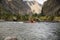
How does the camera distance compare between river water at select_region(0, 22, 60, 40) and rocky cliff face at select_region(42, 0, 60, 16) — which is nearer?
river water at select_region(0, 22, 60, 40)

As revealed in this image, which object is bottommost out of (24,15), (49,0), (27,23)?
(27,23)

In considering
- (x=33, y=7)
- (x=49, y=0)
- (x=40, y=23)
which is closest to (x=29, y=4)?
(x=33, y=7)

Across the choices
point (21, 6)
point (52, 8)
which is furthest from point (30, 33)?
point (52, 8)

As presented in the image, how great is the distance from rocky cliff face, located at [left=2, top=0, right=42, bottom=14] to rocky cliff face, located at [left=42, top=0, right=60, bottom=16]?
61 centimetres

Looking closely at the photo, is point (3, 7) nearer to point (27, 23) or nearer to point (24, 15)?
point (24, 15)

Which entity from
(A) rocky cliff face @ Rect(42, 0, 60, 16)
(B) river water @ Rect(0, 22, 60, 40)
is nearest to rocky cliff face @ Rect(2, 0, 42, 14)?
(A) rocky cliff face @ Rect(42, 0, 60, 16)

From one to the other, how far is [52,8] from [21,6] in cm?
278

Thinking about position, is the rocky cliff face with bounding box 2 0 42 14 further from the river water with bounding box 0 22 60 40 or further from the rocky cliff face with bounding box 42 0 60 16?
the river water with bounding box 0 22 60 40

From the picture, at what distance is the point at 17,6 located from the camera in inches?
789

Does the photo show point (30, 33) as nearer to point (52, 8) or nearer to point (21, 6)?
point (21, 6)

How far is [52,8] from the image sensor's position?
2003 centimetres

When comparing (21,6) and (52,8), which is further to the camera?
(52,8)

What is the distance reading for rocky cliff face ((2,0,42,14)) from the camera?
19731mm

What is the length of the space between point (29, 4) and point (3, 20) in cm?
306
